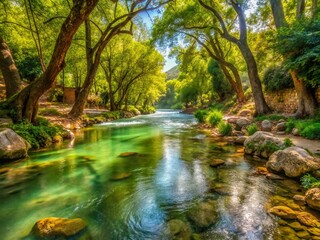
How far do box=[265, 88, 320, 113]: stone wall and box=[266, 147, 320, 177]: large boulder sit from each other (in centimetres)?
809

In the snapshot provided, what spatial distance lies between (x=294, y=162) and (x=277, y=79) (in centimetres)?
1022

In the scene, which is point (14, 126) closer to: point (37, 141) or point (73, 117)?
point (37, 141)

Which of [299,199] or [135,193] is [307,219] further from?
[135,193]

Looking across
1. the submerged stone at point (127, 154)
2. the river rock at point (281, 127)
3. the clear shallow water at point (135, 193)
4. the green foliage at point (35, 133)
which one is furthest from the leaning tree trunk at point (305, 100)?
the green foliage at point (35, 133)

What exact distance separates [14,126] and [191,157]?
21.1ft

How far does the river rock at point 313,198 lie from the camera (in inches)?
130

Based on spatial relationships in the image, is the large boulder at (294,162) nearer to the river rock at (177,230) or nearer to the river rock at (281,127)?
the river rock at (177,230)

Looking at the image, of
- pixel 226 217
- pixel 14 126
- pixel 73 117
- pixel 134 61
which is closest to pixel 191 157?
pixel 226 217

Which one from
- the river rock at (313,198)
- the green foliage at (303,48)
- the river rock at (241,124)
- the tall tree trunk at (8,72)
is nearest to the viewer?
the river rock at (313,198)

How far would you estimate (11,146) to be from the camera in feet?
21.4

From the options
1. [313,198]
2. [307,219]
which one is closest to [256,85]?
[313,198]

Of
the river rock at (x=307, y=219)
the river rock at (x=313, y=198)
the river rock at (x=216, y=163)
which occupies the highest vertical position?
the river rock at (x=313, y=198)

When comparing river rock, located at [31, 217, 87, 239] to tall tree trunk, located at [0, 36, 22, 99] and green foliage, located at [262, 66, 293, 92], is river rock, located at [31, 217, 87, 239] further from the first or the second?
green foliage, located at [262, 66, 293, 92]

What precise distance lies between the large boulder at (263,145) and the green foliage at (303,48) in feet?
10.0
